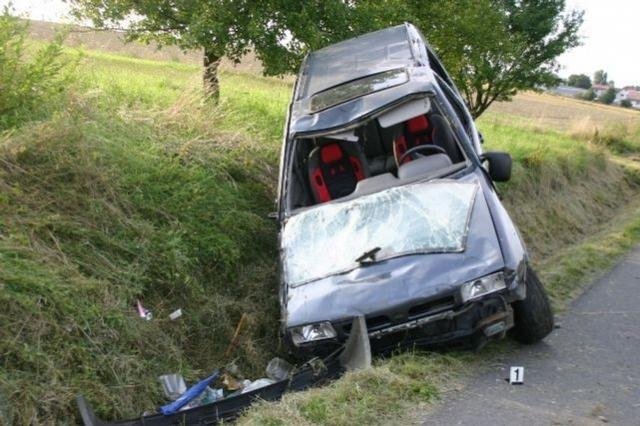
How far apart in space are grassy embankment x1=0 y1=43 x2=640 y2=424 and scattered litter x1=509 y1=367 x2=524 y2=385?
367mm

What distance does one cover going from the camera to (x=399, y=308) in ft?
15.6

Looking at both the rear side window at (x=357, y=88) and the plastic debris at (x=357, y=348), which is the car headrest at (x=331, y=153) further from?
the plastic debris at (x=357, y=348)

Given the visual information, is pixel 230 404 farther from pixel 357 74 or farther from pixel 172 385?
pixel 357 74

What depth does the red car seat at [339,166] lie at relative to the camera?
6.88m

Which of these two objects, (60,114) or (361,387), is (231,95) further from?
(361,387)

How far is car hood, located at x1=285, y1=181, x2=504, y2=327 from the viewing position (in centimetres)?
477

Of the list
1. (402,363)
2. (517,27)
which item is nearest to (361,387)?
(402,363)

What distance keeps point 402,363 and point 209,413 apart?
140 centimetres

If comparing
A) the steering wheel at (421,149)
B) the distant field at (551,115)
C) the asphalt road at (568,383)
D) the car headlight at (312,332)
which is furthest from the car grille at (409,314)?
the distant field at (551,115)

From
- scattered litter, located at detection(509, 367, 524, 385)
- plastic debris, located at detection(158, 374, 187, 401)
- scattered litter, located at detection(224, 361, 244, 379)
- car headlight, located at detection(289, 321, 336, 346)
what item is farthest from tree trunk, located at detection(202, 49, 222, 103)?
scattered litter, located at detection(509, 367, 524, 385)

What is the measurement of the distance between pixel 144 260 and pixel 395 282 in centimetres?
236

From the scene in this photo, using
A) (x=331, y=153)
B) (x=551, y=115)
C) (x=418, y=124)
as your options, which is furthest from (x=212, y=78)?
(x=551, y=115)

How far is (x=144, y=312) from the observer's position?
573 cm

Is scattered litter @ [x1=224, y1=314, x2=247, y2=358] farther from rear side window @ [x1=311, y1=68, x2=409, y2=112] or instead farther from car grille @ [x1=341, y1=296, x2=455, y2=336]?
rear side window @ [x1=311, y1=68, x2=409, y2=112]
